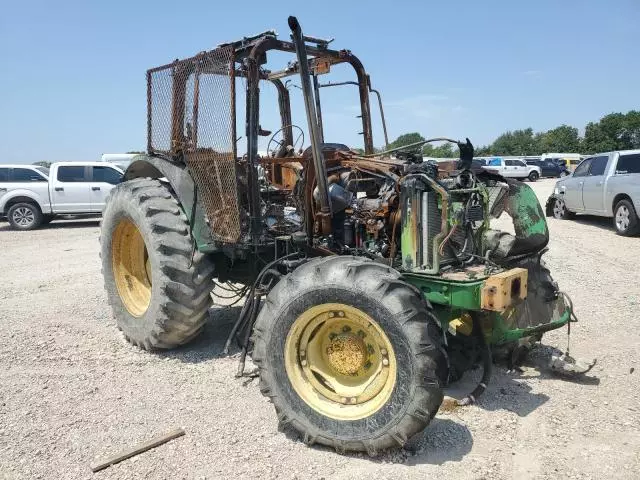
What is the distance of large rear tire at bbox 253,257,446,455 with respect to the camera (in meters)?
3.12

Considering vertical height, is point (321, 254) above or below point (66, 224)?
above

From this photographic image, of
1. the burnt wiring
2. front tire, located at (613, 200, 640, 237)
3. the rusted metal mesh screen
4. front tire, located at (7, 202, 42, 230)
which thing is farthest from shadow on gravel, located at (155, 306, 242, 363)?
front tire, located at (7, 202, 42, 230)

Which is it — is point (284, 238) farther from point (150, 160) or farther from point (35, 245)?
point (35, 245)

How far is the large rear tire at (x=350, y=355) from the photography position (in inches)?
A: 123

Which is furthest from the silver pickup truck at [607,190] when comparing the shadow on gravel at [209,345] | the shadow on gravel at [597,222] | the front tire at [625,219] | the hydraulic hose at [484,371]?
the shadow on gravel at [209,345]

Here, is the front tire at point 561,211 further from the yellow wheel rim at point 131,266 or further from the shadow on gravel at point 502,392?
the yellow wheel rim at point 131,266

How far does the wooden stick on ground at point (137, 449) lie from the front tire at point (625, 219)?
1104 cm

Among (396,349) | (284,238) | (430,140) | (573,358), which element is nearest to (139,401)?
(284,238)

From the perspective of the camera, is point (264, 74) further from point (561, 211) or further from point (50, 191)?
point (50, 191)

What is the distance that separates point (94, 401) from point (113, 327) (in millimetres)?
1878

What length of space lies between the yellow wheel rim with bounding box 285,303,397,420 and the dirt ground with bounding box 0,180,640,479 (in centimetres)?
31

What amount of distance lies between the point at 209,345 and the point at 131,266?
4.00 ft

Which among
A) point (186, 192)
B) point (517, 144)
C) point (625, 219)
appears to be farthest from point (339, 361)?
point (517, 144)

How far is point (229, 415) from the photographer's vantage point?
3840mm
